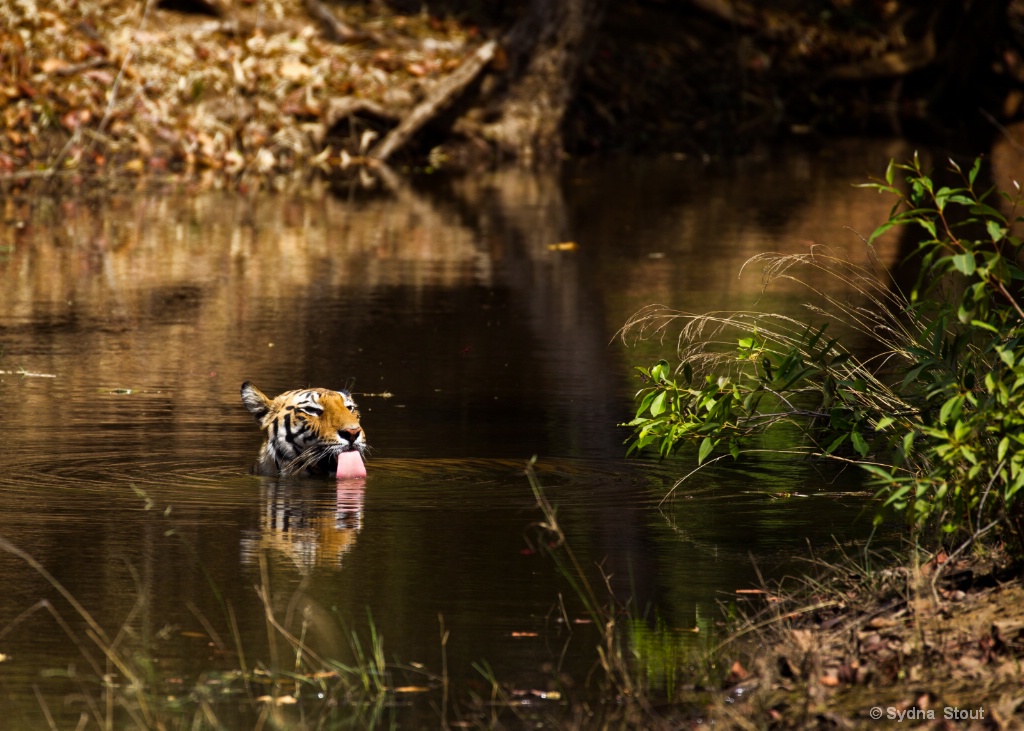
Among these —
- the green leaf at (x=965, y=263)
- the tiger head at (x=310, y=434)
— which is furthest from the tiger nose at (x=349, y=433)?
the green leaf at (x=965, y=263)

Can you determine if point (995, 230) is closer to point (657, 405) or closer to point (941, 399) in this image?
point (941, 399)

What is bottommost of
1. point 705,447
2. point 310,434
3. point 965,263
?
point 310,434

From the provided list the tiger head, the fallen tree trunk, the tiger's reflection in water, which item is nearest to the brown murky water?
the tiger's reflection in water

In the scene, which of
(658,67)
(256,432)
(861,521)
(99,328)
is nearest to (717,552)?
(861,521)

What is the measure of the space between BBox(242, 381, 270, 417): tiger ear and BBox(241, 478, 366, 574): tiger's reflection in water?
47 cm

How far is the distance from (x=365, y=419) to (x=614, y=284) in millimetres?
6661

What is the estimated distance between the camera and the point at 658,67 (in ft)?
132

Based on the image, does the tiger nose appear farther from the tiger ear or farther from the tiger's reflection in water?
Answer: the tiger ear

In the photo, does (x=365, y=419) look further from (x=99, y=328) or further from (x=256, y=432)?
(x=99, y=328)

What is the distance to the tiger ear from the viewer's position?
10234 millimetres

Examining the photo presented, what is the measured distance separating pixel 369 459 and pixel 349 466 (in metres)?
0.50

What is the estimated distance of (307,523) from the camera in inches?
356

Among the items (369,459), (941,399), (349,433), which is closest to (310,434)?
(349,433)

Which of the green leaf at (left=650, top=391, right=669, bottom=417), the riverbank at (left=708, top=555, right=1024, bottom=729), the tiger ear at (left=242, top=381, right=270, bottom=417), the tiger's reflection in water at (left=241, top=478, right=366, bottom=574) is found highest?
the green leaf at (left=650, top=391, right=669, bottom=417)
